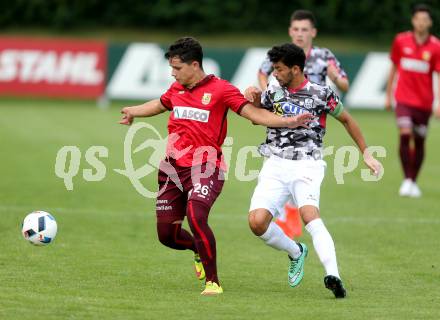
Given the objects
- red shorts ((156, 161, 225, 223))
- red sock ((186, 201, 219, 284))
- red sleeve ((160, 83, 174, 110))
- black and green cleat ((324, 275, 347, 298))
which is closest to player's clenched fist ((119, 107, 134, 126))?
red sleeve ((160, 83, 174, 110))

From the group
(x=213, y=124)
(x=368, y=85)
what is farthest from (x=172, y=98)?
(x=368, y=85)

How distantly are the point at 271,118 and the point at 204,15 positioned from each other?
33.1 metres

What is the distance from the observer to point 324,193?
54.6 ft

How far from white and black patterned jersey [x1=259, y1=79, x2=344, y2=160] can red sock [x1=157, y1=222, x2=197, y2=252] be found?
3.25 ft

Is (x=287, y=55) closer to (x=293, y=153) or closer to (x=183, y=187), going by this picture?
(x=293, y=153)

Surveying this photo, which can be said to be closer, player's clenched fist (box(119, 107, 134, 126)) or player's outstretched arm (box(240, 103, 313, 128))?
player's outstretched arm (box(240, 103, 313, 128))

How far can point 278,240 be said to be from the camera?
365 inches

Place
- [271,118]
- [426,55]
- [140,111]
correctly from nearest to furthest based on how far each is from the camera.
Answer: [271,118], [140,111], [426,55]

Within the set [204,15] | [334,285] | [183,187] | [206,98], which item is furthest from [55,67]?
[334,285]

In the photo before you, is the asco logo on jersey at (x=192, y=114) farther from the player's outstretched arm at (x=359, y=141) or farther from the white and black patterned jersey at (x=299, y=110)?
the player's outstretched arm at (x=359, y=141)

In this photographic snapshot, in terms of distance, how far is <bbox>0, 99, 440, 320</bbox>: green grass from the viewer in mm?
8195

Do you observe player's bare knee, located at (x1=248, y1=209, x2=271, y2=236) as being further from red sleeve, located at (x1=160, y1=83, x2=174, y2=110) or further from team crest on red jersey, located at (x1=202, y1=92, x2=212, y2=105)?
red sleeve, located at (x1=160, y1=83, x2=174, y2=110)

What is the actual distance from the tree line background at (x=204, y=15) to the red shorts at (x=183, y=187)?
3209 cm

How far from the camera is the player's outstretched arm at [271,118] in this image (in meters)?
8.73
